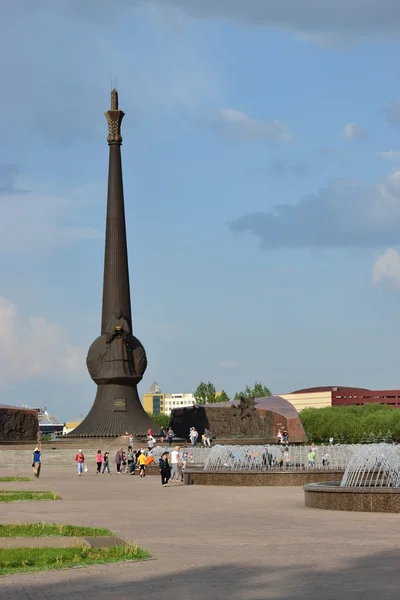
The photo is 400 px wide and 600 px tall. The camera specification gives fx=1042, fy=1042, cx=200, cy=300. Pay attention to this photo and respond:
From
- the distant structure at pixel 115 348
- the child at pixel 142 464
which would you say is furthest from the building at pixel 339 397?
the child at pixel 142 464

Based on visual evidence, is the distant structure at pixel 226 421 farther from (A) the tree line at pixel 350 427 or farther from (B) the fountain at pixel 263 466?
(A) the tree line at pixel 350 427

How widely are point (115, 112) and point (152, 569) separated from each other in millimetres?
39535

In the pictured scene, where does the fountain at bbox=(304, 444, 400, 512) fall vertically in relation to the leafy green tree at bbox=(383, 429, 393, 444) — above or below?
below

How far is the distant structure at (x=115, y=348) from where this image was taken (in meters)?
45.1

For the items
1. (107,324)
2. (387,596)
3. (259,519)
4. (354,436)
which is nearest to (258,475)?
(259,519)

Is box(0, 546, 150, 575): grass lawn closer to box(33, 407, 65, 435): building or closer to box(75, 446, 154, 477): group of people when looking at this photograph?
box(75, 446, 154, 477): group of people

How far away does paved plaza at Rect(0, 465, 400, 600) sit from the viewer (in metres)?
8.86

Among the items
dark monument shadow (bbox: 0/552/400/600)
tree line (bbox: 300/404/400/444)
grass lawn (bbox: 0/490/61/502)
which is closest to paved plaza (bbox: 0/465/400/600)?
dark monument shadow (bbox: 0/552/400/600)

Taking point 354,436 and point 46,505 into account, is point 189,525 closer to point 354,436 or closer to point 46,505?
point 46,505

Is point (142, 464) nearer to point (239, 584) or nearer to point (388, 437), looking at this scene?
point (239, 584)

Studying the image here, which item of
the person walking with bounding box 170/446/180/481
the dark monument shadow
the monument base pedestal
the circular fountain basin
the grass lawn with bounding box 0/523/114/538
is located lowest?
the dark monument shadow

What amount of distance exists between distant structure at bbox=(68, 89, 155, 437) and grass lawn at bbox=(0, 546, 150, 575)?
1291 inches

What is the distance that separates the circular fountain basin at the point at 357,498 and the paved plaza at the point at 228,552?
33 cm

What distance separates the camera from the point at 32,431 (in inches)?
2077
